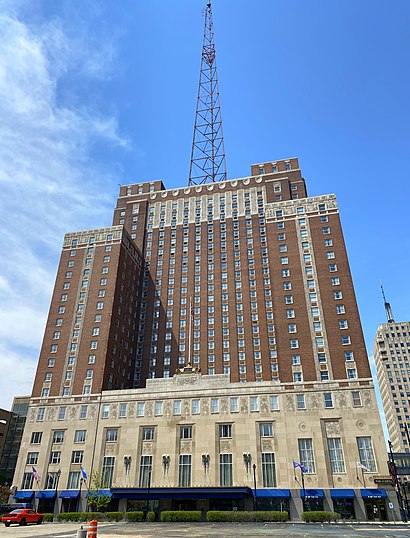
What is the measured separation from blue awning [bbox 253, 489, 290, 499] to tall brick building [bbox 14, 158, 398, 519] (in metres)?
0.15

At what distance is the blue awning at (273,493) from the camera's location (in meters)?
59.9

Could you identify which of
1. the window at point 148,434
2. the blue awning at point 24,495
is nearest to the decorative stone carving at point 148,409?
the window at point 148,434

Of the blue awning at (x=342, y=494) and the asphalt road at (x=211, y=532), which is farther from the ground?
the blue awning at (x=342, y=494)

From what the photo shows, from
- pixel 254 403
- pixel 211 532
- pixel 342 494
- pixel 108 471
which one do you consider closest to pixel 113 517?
pixel 108 471

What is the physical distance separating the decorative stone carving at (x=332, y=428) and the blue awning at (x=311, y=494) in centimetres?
828

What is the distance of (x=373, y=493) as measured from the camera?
57.7 meters

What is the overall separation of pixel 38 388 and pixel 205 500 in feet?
126

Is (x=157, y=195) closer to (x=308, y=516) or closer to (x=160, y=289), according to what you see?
(x=160, y=289)

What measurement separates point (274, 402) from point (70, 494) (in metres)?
36.3

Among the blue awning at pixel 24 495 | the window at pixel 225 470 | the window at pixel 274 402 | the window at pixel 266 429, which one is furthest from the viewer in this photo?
the window at pixel 274 402

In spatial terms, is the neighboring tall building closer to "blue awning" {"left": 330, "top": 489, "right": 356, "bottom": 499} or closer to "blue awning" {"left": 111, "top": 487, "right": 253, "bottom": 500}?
"blue awning" {"left": 330, "top": 489, "right": 356, "bottom": 499}

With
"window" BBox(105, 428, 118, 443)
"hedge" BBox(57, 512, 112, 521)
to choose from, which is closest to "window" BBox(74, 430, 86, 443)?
"window" BBox(105, 428, 118, 443)

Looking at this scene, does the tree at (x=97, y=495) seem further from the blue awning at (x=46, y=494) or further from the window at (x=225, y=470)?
the window at (x=225, y=470)

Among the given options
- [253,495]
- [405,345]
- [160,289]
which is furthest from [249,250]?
[405,345]
